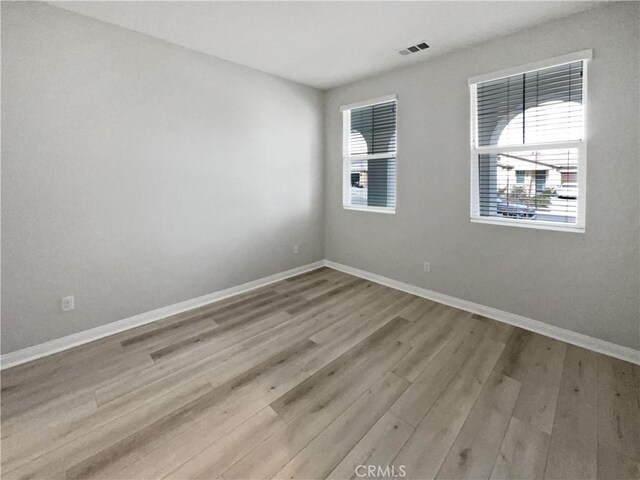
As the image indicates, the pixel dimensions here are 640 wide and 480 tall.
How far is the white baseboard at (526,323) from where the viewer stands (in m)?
2.40

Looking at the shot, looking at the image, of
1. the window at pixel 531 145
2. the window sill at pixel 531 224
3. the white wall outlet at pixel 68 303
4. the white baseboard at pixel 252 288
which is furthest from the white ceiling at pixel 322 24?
the white baseboard at pixel 252 288

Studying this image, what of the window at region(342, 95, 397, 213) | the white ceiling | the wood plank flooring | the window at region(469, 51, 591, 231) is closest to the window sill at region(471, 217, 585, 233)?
the window at region(469, 51, 591, 231)

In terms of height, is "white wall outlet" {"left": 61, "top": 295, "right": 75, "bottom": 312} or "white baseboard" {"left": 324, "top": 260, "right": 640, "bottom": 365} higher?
"white wall outlet" {"left": 61, "top": 295, "right": 75, "bottom": 312}

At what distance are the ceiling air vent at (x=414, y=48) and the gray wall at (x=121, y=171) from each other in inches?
63.7

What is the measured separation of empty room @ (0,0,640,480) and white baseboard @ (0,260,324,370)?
16 mm

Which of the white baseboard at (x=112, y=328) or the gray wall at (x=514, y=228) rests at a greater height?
the gray wall at (x=514, y=228)

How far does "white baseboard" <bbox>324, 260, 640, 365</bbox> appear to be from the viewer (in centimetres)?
240

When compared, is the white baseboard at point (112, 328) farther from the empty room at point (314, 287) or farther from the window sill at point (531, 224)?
the window sill at point (531, 224)

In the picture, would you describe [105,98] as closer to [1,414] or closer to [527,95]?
[1,414]

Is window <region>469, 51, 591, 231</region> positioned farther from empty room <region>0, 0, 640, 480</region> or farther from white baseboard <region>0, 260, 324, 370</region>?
white baseboard <region>0, 260, 324, 370</region>

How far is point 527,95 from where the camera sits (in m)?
2.79

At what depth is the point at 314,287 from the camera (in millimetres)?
3949

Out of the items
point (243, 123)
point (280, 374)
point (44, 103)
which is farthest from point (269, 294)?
point (44, 103)

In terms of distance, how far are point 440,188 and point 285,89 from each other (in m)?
2.43
